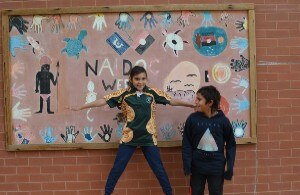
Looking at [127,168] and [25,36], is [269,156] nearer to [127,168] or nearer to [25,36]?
[127,168]

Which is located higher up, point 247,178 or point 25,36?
point 25,36

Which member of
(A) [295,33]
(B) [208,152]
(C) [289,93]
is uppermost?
(A) [295,33]

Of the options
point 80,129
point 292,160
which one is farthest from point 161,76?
point 292,160

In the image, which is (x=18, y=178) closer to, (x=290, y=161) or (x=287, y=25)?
(x=290, y=161)

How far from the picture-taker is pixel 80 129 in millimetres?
4770

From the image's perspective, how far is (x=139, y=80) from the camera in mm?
4402

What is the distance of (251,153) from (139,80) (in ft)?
5.14

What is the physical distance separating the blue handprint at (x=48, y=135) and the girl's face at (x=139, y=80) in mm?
1109

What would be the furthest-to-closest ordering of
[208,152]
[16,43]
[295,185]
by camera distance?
[295,185] < [16,43] < [208,152]

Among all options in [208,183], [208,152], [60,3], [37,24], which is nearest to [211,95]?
[208,152]

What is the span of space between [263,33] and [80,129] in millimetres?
2306

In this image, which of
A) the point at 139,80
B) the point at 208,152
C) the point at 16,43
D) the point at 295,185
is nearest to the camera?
the point at 208,152

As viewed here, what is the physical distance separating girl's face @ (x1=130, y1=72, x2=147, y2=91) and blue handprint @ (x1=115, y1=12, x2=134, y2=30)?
2.14 feet

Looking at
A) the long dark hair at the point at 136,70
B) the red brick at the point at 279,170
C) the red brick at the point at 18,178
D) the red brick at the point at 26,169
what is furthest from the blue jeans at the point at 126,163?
the red brick at the point at 279,170
